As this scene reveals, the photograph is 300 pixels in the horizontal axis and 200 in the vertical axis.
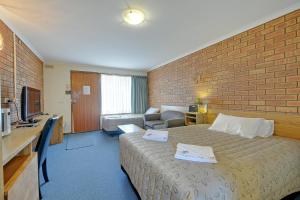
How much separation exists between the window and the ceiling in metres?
2.05

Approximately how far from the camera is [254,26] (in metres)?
2.37

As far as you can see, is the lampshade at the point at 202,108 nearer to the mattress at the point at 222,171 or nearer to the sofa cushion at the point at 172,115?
the sofa cushion at the point at 172,115

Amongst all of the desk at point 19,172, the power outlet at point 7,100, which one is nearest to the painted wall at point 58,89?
the power outlet at point 7,100

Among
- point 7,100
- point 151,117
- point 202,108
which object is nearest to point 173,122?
point 202,108

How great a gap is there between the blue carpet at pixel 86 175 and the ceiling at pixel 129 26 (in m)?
2.36

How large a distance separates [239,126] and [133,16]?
2.27 meters

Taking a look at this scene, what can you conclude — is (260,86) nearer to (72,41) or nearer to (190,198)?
(190,198)

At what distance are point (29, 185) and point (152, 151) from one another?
1.13 m

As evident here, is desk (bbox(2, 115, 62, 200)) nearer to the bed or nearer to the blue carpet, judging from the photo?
the blue carpet

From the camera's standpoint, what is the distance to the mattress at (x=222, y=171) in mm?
964

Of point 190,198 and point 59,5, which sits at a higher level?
point 59,5

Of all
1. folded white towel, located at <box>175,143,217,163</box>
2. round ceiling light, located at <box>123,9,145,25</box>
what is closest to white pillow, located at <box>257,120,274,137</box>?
folded white towel, located at <box>175,143,217,163</box>

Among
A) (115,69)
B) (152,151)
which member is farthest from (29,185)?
(115,69)

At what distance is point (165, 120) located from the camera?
426 centimetres
